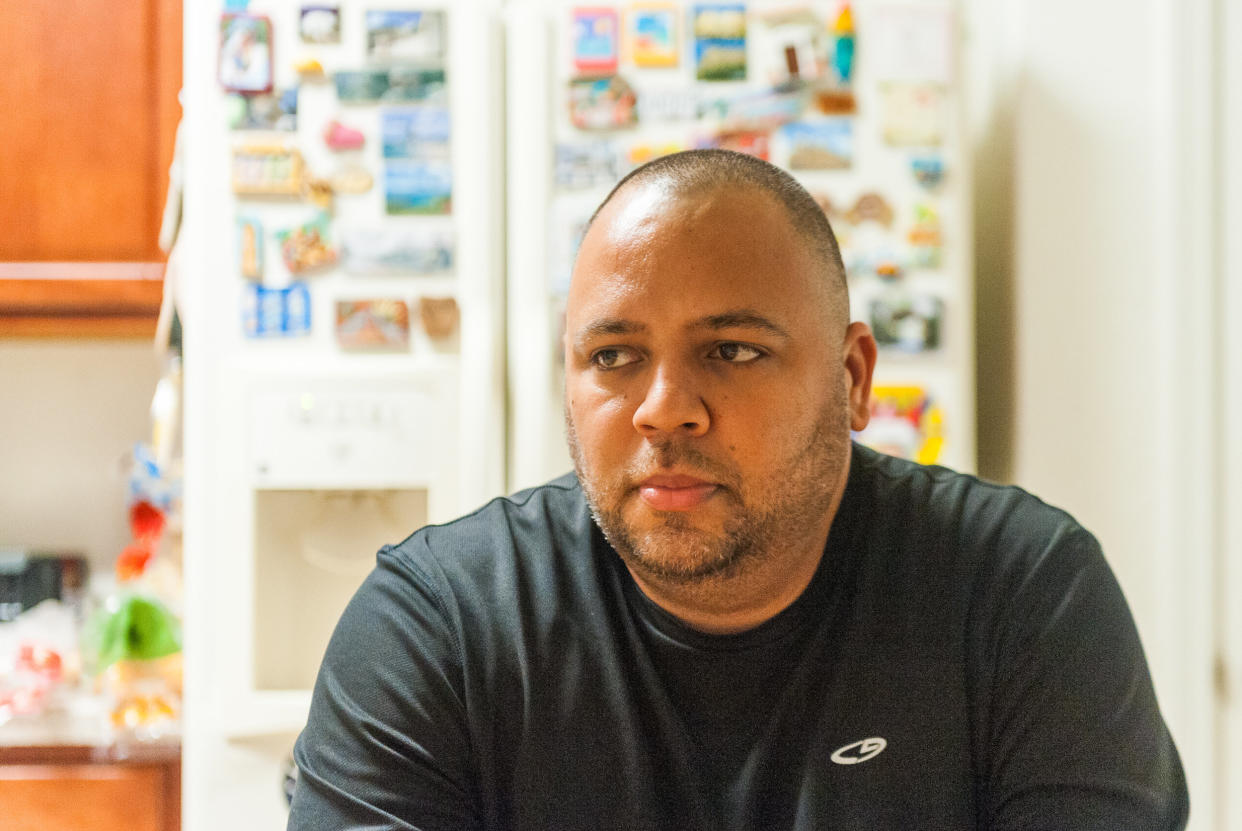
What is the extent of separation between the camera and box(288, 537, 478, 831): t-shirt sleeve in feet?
2.47

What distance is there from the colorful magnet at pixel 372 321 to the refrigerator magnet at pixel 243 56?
14.0 inches

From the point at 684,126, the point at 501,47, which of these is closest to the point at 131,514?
the point at 501,47

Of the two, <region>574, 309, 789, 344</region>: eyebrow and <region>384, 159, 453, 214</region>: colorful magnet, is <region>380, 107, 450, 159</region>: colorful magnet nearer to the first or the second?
<region>384, 159, 453, 214</region>: colorful magnet

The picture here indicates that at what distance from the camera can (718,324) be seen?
81 centimetres

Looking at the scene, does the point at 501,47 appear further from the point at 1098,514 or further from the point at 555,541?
the point at 1098,514

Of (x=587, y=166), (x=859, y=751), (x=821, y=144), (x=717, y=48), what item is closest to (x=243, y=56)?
(x=587, y=166)

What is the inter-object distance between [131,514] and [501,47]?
124 cm

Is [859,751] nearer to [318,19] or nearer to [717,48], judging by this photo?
[717,48]

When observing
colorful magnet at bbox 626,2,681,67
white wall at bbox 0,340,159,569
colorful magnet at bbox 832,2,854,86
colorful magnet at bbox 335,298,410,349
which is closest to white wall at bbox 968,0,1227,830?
colorful magnet at bbox 832,2,854,86

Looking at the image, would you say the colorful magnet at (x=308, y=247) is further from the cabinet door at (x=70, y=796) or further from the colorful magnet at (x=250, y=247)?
the cabinet door at (x=70, y=796)

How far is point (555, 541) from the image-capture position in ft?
2.99

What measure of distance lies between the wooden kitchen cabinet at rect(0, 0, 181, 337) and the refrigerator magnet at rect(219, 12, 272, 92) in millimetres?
373

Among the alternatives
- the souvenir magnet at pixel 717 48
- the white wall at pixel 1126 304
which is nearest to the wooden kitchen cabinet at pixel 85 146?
the souvenir magnet at pixel 717 48

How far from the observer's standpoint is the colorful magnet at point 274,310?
4.69 feet
